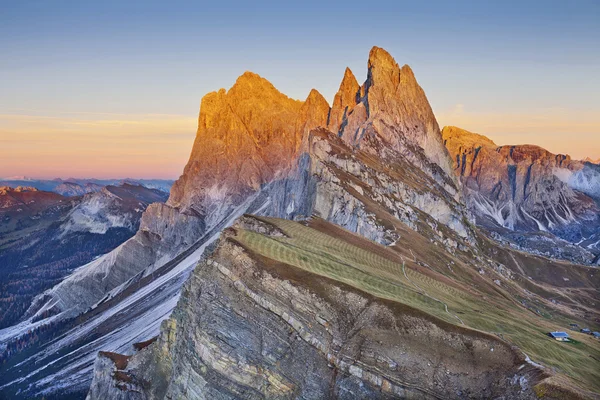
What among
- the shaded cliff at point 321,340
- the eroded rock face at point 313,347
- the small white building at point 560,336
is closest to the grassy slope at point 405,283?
the shaded cliff at point 321,340

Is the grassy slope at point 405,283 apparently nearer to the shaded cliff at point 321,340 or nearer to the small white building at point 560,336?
the shaded cliff at point 321,340

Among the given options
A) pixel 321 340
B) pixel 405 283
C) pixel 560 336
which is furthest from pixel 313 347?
pixel 560 336

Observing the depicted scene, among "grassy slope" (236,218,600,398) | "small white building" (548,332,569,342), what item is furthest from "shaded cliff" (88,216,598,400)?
"small white building" (548,332,569,342)

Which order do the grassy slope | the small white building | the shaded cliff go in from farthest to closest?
the small white building
the grassy slope
the shaded cliff

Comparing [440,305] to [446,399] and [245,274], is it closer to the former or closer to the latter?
[446,399]

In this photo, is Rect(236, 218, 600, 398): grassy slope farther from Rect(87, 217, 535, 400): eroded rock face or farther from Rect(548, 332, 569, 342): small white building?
Rect(87, 217, 535, 400): eroded rock face

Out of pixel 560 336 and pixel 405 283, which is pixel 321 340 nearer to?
pixel 405 283
